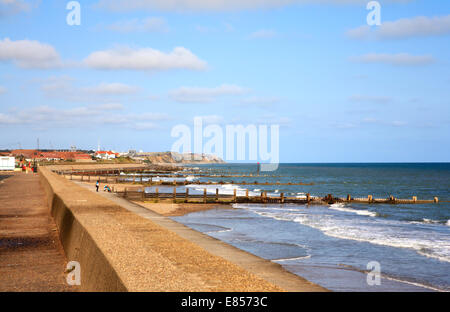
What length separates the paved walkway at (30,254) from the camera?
1051 centimetres

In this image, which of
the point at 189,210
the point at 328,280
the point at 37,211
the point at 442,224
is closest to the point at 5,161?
the point at 189,210

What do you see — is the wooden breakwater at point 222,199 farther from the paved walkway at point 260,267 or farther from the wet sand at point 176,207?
the paved walkway at point 260,267

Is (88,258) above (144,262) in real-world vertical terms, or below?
below

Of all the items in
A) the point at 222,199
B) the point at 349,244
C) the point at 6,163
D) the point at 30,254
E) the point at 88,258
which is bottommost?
the point at 222,199

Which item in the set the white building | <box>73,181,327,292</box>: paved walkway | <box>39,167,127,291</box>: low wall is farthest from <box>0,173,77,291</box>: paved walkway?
the white building

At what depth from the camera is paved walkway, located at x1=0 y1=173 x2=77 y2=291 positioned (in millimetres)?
10508

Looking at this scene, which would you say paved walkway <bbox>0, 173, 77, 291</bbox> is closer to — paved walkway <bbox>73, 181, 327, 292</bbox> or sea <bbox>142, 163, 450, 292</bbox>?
paved walkway <bbox>73, 181, 327, 292</bbox>

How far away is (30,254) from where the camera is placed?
45.0 feet

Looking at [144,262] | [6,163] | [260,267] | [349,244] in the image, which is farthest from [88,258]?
[6,163]

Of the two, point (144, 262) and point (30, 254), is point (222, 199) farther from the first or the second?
point (144, 262)

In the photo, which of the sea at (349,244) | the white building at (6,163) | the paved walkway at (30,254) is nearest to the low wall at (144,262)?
the paved walkway at (30,254)

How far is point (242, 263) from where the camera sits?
14.4 metres

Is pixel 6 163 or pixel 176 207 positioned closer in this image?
pixel 176 207

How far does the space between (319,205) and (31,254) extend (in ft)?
117
